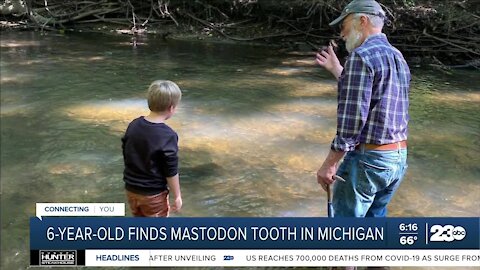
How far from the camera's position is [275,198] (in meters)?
4.27

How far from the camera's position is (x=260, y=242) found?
2.92m

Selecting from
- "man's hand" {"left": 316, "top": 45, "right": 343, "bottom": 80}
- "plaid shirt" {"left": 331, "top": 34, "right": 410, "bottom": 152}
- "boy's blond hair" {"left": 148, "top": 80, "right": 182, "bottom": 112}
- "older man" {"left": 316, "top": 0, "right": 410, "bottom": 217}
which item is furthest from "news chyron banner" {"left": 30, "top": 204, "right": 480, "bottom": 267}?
"man's hand" {"left": 316, "top": 45, "right": 343, "bottom": 80}

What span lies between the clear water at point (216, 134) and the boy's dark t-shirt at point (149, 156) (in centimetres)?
104

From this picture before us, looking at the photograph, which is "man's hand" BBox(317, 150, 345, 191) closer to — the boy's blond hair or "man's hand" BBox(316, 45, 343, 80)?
"man's hand" BBox(316, 45, 343, 80)

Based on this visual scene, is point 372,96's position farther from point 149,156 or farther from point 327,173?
point 149,156

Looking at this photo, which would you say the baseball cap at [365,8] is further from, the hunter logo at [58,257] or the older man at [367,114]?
the hunter logo at [58,257]

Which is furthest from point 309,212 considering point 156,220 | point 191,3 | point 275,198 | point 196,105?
point 191,3

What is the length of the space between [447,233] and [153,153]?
1.69 metres

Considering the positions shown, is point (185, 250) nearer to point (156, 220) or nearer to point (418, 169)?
point (156, 220)

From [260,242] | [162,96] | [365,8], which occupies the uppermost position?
[365,8]

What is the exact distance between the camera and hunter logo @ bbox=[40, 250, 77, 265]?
296cm

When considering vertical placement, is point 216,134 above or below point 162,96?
below

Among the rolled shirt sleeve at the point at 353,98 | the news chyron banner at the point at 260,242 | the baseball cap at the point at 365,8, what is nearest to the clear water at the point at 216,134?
the news chyron banner at the point at 260,242

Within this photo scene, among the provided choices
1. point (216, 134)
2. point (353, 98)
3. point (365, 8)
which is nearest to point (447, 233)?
point (353, 98)
